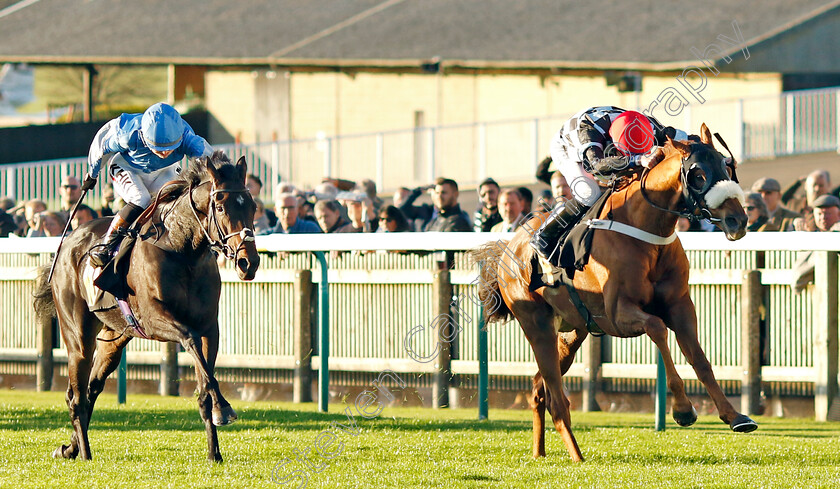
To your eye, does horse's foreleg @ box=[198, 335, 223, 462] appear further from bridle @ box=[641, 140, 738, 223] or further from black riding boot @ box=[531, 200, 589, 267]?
bridle @ box=[641, 140, 738, 223]

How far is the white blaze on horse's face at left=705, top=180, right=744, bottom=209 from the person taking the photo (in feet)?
19.2

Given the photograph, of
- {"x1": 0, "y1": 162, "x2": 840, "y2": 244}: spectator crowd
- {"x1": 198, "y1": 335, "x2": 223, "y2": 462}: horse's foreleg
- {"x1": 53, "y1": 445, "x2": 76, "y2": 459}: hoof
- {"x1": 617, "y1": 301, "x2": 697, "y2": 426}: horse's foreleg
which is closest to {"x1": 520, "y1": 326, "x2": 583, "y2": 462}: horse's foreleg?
{"x1": 617, "y1": 301, "x2": 697, "y2": 426}: horse's foreleg

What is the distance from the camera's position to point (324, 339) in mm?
9234

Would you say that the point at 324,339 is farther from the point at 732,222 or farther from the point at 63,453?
the point at 732,222

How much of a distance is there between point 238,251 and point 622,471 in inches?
81.9

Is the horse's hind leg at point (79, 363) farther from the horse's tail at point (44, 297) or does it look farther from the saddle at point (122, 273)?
the horse's tail at point (44, 297)

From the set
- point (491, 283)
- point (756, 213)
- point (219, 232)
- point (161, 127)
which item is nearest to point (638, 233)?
point (491, 283)

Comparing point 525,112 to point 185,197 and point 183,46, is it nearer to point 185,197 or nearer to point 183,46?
point 183,46

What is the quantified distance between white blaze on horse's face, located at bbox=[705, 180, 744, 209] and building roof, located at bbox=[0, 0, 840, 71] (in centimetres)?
1354

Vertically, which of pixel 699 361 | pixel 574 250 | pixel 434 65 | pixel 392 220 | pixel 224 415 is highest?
pixel 434 65

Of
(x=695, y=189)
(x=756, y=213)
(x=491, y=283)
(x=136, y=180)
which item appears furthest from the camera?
(x=756, y=213)

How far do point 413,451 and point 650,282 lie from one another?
157 centimetres

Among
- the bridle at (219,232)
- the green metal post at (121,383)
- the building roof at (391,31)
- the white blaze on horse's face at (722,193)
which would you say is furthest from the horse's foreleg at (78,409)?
the building roof at (391,31)

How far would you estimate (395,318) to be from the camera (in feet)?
32.1
